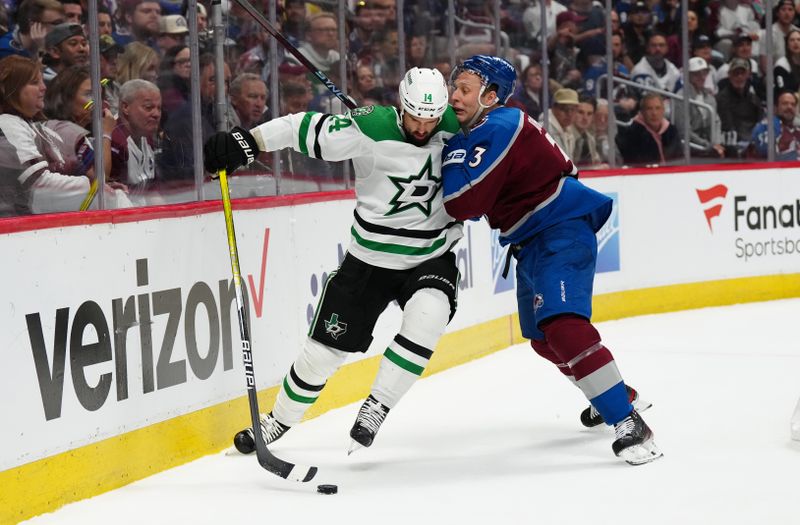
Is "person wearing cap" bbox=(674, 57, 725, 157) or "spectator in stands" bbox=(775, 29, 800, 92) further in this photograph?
"spectator in stands" bbox=(775, 29, 800, 92)

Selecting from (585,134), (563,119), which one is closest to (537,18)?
(563,119)

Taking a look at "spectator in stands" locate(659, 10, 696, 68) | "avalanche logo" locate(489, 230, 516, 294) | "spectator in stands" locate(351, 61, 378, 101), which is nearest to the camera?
"spectator in stands" locate(351, 61, 378, 101)

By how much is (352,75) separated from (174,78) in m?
1.31

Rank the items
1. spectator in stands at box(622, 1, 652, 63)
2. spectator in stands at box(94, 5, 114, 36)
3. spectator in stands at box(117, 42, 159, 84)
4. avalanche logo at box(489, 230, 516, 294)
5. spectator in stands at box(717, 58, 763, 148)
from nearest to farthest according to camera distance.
A: spectator in stands at box(94, 5, 114, 36) < spectator in stands at box(117, 42, 159, 84) < avalanche logo at box(489, 230, 516, 294) < spectator in stands at box(622, 1, 652, 63) < spectator in stands at box(717, 58, 763, 148)

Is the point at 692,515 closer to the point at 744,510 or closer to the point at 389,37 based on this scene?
the point at 744,510

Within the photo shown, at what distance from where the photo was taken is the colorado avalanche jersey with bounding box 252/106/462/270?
3.66 m

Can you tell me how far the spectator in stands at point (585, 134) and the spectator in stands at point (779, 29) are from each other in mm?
1382

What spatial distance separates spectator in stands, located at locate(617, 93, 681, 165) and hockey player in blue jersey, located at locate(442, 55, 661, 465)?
3.57 meters

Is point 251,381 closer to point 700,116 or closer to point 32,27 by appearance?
point 32,27

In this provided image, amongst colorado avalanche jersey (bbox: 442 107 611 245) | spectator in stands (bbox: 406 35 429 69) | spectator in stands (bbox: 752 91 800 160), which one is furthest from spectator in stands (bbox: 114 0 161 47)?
spectator in stands (bbox: 752 91 800 160)

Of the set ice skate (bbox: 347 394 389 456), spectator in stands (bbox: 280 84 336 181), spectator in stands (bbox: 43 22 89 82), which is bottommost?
ice skate (bbox: 347 394 389 456)

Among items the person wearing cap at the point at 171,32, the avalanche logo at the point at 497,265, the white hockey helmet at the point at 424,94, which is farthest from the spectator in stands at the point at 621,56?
the white hockey helmet at the point at 424,94

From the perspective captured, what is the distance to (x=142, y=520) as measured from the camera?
3113 millimetres

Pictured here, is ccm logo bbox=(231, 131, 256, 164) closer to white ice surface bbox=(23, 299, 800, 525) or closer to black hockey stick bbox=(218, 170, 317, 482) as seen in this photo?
black hockey stick bbox=(218, 170, 317, 482)
